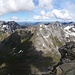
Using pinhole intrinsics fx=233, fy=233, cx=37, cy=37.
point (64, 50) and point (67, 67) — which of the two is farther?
point (64, 50)

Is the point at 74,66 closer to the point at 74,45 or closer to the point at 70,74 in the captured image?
the point at 70,74

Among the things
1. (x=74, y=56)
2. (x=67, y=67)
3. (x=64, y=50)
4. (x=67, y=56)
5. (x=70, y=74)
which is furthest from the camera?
(x=64, y=50)

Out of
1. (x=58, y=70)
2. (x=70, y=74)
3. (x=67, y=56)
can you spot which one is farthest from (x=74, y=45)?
(x=70, y=74)

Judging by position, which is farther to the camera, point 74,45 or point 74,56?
point 74,45

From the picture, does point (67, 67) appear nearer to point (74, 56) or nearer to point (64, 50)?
point (74, 56)

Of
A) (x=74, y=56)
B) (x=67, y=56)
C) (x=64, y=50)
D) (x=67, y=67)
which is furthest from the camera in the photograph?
(x=64, y=50)

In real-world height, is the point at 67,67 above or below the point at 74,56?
above

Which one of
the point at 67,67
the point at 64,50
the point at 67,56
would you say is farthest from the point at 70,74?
the point at 64,50

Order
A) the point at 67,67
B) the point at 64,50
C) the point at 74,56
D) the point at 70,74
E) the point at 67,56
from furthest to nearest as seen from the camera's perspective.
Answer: the point at 64,50
the point at 67,56
the point at 74,56
the point at 67,67
the point at 70,74

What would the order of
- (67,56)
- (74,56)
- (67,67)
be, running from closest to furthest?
(67,67), (74,56), (67,56)
